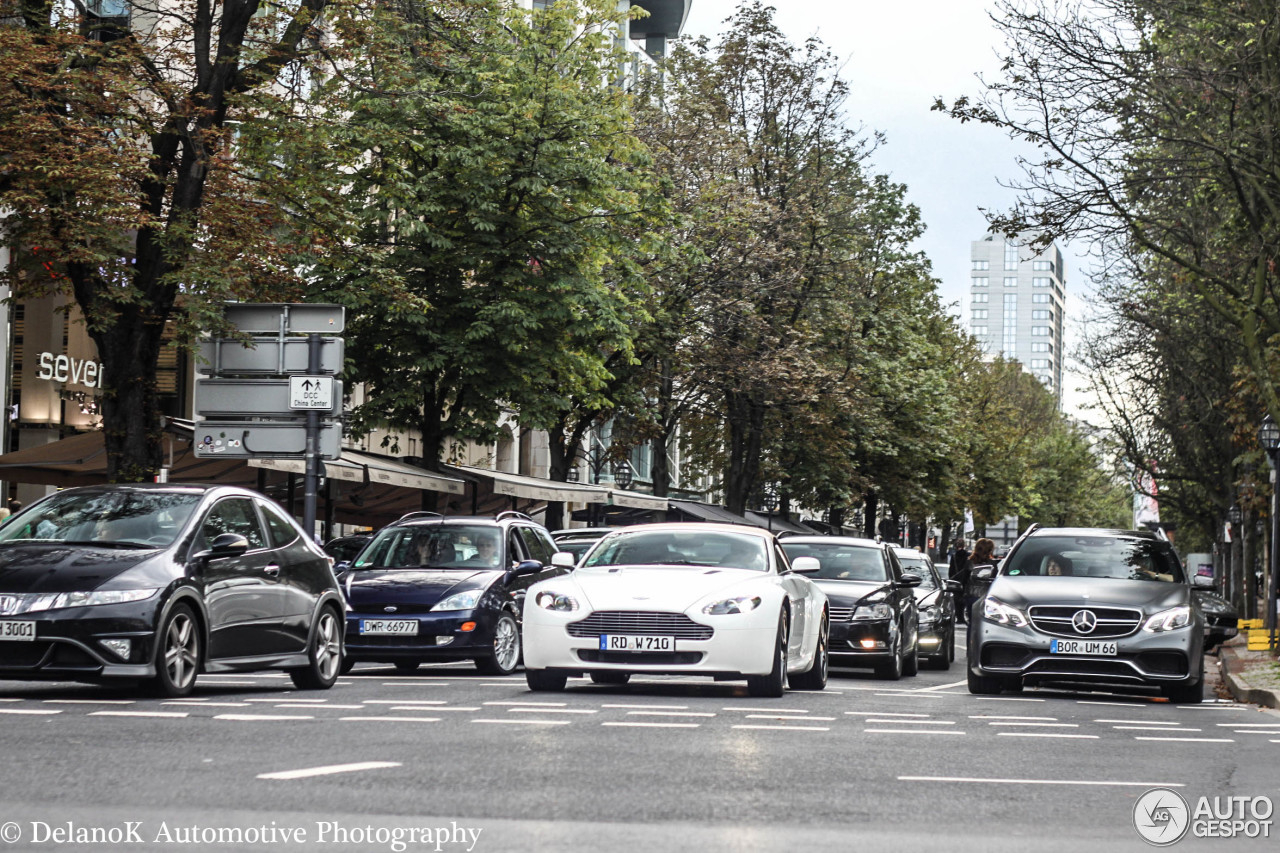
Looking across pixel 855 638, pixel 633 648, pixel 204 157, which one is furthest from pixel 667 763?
pixel 204 157

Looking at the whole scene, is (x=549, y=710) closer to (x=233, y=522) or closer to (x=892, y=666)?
(x=233, y=522)

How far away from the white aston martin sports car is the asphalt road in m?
0.30

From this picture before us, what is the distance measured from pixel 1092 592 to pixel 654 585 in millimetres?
4480

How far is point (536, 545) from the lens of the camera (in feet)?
69.2

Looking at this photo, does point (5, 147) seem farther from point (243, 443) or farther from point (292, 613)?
point (292, 613)

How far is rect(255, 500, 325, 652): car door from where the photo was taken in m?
14.6

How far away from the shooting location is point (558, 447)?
39719 mm

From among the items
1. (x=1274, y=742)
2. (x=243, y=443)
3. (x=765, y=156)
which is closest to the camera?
(x=1274, y=742)

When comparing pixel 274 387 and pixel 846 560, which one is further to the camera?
pixel 274 387

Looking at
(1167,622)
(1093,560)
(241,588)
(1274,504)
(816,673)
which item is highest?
(1274,504)

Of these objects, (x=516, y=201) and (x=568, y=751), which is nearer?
(x=568, y=751)

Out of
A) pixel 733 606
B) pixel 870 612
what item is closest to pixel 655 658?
pixel 733 606

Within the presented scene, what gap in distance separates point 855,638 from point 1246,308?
31.3 feet

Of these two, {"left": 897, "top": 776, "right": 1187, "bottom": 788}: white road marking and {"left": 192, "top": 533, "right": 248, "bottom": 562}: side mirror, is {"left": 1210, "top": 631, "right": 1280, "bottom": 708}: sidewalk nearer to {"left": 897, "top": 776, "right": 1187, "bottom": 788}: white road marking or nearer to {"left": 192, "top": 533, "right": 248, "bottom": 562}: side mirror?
{"left": 897, "top": 776, "right": 1187, "bottom": 788}: white road marking
